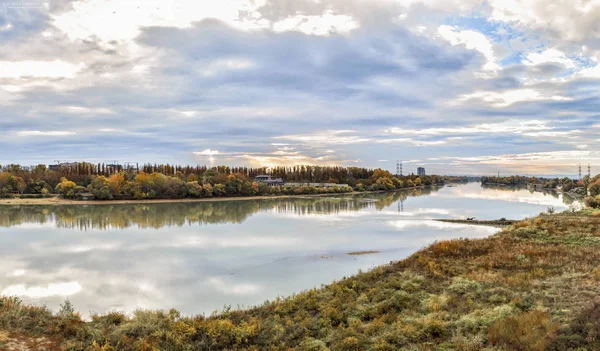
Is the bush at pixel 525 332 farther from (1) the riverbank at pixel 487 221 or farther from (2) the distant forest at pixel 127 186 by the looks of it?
(2) the distant forest at pixel 127 186

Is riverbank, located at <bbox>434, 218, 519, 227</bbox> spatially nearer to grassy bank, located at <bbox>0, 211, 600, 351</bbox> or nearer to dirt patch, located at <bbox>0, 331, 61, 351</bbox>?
grassy bank, located at <bbox>0, 211, 600, 351</bbox>

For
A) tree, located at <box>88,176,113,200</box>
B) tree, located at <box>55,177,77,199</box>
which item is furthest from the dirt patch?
tree, located at <box>55,177,77,199</box>

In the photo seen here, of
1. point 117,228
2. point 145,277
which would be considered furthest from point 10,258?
point 117,228

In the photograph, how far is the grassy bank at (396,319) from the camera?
700 cm

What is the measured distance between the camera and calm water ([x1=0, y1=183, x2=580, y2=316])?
14859 millimetres

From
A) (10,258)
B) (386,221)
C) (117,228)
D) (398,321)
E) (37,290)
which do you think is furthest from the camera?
(386,221)

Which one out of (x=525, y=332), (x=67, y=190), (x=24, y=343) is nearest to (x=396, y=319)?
(x=525, y=332)

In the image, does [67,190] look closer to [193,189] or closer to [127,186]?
[127,186]

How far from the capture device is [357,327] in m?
8.60

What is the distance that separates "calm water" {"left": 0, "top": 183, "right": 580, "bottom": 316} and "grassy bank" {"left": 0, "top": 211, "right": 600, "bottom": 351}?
360 cm

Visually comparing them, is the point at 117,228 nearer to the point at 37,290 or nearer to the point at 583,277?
the point at 37,290

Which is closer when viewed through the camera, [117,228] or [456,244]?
[456,244]

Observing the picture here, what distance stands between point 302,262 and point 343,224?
18576 millimetres

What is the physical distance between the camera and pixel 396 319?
8891 mm
